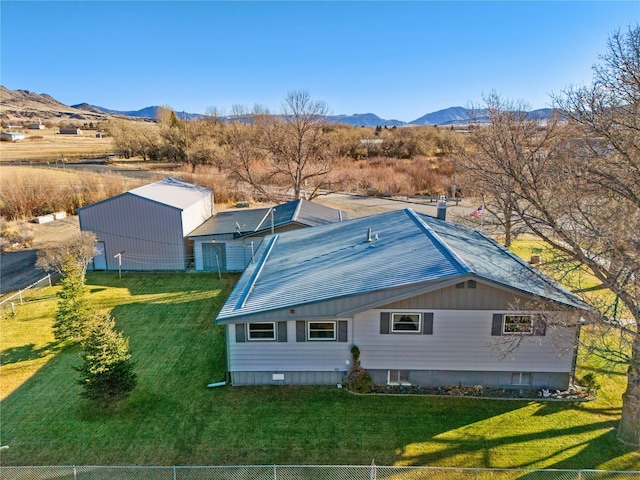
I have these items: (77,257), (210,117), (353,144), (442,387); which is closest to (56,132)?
(210,117)

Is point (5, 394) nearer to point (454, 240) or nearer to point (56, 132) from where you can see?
point (454, 240)

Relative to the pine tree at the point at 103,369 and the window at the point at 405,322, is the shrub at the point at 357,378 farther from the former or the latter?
the pine tree at the point at 103,369

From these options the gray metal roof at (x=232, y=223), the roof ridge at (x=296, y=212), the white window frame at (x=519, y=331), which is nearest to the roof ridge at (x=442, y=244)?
the white window frame at (x=519, y=331)

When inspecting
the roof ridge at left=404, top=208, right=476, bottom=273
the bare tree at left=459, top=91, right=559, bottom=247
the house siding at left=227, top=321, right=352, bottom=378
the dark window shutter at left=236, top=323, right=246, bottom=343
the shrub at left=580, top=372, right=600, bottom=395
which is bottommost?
the shrub at left=580, top=372, right=600, bottom=395

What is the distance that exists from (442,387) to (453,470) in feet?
10.7

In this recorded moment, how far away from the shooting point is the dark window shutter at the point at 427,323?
39.2 ft

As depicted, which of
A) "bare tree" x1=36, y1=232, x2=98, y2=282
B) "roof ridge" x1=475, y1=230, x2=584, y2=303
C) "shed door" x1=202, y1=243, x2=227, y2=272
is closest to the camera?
"roof ridge" x1=475, y1=230, x2=584, y2=303

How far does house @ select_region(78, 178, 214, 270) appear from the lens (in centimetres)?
2323

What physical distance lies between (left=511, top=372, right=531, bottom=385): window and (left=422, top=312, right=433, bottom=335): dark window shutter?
9.18 feet

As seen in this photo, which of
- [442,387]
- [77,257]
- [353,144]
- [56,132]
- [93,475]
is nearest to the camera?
[93,475]

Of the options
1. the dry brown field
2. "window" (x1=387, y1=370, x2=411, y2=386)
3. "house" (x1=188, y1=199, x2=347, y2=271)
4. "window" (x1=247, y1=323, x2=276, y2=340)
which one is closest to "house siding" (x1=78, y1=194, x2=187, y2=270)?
"house" (x1=188, y1=199, x2=347, y2=271)

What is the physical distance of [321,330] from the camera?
40.7 ft

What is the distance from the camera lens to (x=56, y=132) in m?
99.7

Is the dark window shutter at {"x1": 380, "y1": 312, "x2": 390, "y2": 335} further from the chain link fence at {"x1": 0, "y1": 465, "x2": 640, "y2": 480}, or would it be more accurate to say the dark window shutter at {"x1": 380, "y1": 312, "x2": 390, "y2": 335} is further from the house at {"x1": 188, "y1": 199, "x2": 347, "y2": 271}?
the house at {"x1": 188, "y1": 199, "x2": 347, "y2": 271}
